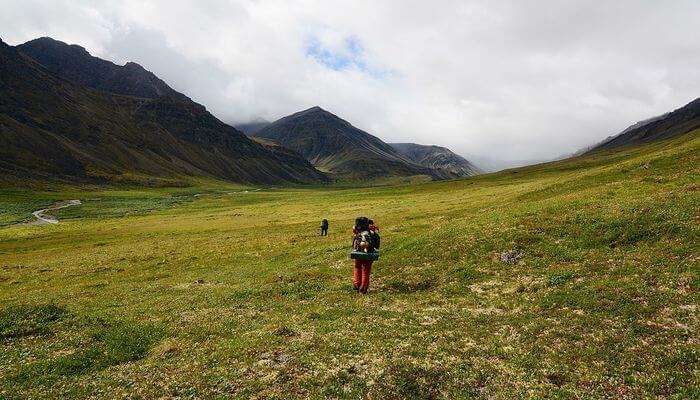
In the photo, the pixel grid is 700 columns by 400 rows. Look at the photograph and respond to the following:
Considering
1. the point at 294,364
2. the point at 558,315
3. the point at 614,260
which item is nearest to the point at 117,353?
the point at 294,364

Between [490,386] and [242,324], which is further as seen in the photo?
[242,324]

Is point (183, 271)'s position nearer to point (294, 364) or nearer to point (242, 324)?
point (242, 324)

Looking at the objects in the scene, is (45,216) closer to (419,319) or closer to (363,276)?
(363,276)

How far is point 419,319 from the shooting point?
21.8m

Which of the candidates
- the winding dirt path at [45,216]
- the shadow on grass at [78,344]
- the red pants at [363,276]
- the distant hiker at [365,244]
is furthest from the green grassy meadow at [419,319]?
the winding dirt path at [45,216]

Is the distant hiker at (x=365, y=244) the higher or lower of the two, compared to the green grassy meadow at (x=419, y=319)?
higher

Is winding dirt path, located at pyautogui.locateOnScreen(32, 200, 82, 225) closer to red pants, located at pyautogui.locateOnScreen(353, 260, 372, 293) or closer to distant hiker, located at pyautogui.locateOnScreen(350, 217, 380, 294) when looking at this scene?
red pants, located at pyautogui.locateOnScreen(353, 260, 372, 293)

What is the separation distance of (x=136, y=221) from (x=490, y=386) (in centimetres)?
10724

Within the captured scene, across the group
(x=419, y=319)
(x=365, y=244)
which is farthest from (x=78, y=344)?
(x=419, y=319)

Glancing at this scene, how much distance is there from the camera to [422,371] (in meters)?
16.2

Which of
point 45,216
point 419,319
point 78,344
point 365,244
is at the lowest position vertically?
point 45,216

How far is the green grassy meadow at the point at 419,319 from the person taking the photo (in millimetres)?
15617

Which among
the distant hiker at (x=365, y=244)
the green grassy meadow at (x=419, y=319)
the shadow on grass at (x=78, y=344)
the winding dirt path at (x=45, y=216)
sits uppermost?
the distant hiker at (x=365, y=244)

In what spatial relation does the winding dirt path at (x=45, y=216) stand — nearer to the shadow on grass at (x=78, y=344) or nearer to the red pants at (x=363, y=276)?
the shadow on grass at (x=78, y=344)
